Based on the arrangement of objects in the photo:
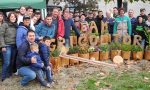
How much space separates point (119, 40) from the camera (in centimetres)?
1123

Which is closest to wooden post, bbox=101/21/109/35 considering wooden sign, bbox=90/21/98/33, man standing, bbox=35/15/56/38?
wooden sign, bbox=90/21/98/33

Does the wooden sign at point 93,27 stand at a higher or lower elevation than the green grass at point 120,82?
higher

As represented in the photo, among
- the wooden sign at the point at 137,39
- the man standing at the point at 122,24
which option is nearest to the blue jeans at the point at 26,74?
the wooden sign at the point at 137,39

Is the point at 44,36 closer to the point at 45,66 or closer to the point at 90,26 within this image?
the point at 45,66

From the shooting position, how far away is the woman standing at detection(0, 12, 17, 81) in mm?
8523

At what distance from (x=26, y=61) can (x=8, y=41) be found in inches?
34.9

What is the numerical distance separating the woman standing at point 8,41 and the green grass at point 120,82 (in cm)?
176

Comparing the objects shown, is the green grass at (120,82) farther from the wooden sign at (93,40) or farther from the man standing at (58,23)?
the wooden sign at (93,40)

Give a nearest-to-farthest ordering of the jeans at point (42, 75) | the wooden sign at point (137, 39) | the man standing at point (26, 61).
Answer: the man standing at point (26, 61), the jeans at point (42, 75), the wooden sign at point (137, 39)

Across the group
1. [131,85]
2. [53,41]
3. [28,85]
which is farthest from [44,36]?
[131,85]

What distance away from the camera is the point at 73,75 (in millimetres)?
8992

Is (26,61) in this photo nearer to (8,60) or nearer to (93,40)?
(8,60)

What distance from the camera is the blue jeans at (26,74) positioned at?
26.3ft

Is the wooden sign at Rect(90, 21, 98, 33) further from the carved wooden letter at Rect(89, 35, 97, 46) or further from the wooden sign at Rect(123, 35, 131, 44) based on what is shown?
the wooden sign at Rect(123, 35, 131, 44)
